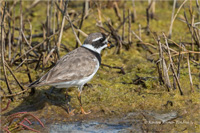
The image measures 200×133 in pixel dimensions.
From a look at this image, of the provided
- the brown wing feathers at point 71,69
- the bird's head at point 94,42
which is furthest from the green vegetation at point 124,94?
the bird's head at point 94,42

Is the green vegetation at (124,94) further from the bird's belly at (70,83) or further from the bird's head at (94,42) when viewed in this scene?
the bird's head at (94,42)

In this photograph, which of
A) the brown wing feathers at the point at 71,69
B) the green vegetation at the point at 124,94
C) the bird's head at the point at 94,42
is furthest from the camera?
the bird's head at the point at 94,42

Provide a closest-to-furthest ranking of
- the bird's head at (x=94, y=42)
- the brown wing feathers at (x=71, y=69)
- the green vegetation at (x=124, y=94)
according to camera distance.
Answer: the brown wing feathers at (x=71, y=69), the green vegetation at (x=124, y=94), the bird's head at (x=94, y=42)

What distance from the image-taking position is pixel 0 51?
670 cm

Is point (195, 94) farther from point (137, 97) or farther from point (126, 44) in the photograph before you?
point (126, 44)

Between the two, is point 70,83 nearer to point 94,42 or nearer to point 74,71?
point 74,71

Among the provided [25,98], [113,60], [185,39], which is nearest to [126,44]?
[113,60]

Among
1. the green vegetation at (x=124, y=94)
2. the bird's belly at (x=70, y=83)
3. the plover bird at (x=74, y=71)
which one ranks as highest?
the plover bird at (x=74, y=71)

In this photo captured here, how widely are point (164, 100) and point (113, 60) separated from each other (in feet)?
7.25

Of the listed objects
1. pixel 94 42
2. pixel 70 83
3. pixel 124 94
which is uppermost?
pixel 94 42

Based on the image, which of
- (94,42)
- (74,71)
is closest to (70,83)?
(74,71)

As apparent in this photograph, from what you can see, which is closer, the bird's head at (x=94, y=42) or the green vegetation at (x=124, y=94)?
the green vegetation at (x=124, y=94)

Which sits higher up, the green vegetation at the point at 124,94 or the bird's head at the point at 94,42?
the bird's head at the point at 94,42

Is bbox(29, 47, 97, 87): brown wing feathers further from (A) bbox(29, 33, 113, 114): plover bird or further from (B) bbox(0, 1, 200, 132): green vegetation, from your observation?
(B) bbox(0, 1, 200, 132): green vegetation
